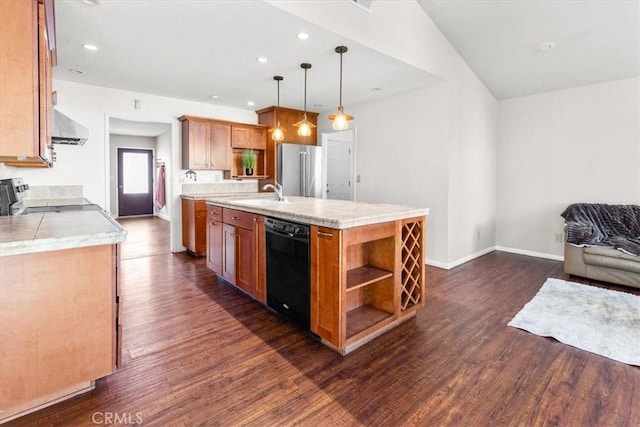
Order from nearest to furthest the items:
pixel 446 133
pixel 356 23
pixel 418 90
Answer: pixel 356 23 → pixel 446 133 → pixel 418 90

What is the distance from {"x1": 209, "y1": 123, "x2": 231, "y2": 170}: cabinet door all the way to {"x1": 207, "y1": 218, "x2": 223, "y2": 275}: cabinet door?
1866mm

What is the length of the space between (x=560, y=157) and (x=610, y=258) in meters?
1.79

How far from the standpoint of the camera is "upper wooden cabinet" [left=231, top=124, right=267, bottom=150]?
215 inches

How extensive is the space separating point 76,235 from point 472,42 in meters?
4.47

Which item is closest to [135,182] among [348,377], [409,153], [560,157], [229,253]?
[229,253]

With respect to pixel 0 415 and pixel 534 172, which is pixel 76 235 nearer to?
pixel 0 415

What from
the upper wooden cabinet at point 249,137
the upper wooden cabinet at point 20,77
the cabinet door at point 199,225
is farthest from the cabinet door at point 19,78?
the upper wooden cabinet at point 249,137

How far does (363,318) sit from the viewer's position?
8.00 ft

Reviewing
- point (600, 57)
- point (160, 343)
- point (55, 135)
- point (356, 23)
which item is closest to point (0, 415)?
point (160, 343)

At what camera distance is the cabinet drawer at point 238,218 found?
2887 mm

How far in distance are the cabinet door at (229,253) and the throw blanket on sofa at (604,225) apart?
3.89m

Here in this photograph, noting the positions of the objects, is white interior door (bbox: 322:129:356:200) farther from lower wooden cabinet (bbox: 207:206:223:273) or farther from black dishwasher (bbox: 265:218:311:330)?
black dishwasher (bbox: 265:218:311:330)

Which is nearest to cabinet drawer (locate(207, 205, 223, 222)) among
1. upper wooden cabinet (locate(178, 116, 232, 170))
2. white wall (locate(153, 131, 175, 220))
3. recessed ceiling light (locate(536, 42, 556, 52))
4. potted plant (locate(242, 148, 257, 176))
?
upper wooden cabinet (locate(178, 116, 232, 170))

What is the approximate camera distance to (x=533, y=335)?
2.45 meters
